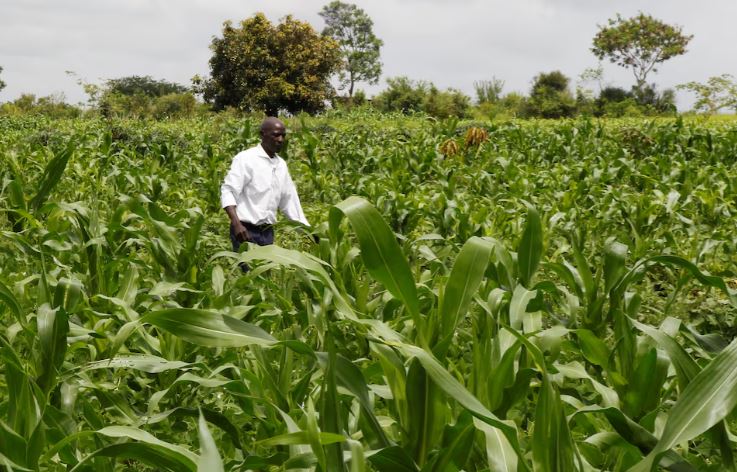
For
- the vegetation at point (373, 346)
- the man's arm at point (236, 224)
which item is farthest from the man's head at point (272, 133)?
the vegetation at point (373, 346)

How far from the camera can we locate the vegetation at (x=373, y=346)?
1.54 meters

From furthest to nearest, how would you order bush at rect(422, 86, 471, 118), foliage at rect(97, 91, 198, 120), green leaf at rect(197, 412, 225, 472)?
bush at rect(422, 86, 471, 118), foliage at rect(97, 91, 198, 120), green leaf at rect(197, 412, 225, 472)

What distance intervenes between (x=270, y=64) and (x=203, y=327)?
1435 inches

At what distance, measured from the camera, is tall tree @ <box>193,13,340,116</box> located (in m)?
36.4

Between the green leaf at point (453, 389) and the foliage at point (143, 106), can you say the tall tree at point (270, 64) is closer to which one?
the foliage at point (143, 106)

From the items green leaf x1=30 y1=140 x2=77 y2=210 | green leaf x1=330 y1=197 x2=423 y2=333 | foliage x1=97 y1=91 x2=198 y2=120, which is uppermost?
foliage x1=97 y1=91 x2=198 y2=120

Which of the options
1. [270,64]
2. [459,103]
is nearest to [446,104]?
[459,103]

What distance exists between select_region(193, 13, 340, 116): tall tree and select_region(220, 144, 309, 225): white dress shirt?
1217 inches

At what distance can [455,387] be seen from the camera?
55.3 inches

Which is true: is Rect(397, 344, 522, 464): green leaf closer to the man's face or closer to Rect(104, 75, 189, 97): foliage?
the man's face

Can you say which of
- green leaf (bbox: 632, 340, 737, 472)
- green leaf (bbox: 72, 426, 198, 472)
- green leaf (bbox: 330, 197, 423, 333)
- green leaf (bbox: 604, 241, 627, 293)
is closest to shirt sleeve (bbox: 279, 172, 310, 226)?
green leaf (bbox: 604, 241, 627, 293)

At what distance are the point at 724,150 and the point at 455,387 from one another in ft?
37.3

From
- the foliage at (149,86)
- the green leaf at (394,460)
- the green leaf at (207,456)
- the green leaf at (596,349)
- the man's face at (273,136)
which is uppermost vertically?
the foliage at (149,86)

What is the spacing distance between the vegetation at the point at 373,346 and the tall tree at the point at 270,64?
2963 centimetres
